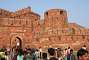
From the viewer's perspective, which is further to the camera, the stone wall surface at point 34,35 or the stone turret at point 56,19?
the stone turret at point 56,19

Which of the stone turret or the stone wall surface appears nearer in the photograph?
the stone wall surface

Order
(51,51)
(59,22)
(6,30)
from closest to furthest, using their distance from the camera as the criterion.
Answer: (51,51), (6,30), (59,22)

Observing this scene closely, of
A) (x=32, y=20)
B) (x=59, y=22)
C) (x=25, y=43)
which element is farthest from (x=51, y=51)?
(x=59, y=22)

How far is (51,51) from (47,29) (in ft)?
123

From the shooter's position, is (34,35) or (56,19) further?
(56,19)

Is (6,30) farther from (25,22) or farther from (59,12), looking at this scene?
(59,12)

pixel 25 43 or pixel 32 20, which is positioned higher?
pixel 32 20

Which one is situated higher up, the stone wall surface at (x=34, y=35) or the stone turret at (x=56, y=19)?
the stone turret at (x=56, y=19)

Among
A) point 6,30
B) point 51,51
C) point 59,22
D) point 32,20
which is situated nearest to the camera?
point 51,51

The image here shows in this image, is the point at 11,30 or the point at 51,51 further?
the point at 11,30

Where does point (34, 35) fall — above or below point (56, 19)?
below

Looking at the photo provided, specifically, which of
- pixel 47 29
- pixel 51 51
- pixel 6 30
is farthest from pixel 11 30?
pixel 51 51

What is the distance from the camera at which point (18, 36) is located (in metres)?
39.9

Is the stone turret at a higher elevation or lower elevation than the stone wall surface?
higher
